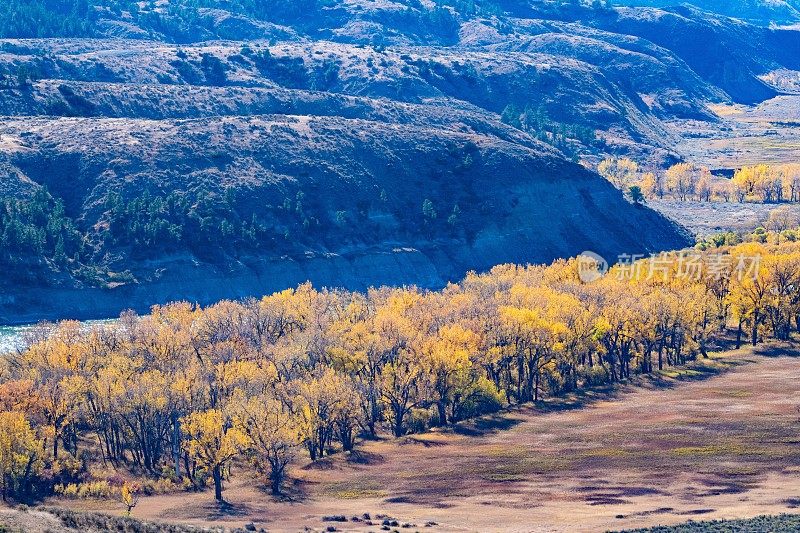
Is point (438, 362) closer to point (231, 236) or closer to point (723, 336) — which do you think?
point (723, 336)

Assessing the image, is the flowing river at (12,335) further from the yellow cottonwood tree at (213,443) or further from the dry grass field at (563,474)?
the dry grass field at (563,474)

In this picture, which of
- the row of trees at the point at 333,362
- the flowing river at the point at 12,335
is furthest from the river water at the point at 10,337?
the row of trees at the point at 333,362

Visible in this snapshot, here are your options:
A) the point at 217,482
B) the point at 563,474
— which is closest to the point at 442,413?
the point at 563,474

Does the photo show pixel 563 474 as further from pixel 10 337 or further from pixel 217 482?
pixel 10 337

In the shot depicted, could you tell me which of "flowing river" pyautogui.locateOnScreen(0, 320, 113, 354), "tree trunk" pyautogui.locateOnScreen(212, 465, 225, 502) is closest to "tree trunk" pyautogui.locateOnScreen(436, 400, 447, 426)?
"tree trunk" pyautogui.locateOnScreen(212, 465, 225, 502)

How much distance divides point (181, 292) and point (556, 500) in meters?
98.4

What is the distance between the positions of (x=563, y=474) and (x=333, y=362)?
28.4 meters

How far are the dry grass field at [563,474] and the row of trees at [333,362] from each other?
3727mm

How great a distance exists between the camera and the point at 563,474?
9438 cm

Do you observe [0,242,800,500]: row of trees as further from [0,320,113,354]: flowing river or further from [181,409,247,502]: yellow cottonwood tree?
[0,320,113,354]: flowing river

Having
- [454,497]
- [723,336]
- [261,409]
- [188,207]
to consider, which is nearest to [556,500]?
[454,497]

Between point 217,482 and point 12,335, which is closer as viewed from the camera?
point 217,482

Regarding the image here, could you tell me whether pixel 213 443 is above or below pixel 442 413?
below

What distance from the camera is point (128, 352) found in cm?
11519
